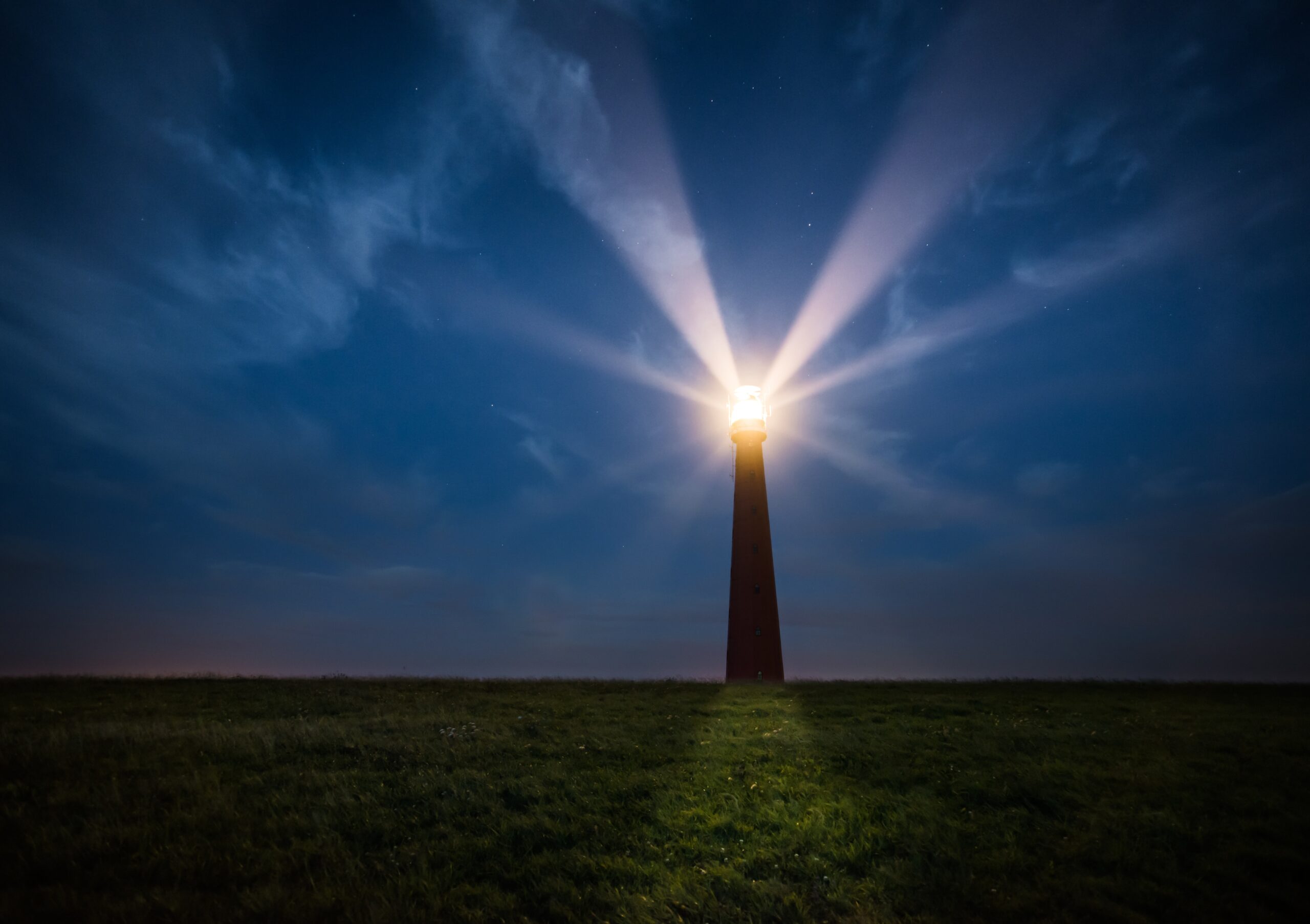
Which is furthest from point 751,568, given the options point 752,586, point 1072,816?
point 1072,816

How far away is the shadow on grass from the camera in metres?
8.54

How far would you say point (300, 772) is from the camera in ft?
43.4

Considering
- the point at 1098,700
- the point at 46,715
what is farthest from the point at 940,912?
the point at 46,715

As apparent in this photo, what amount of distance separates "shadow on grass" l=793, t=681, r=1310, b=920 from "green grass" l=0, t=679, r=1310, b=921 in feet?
0.16

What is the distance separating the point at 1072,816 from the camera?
432 inches

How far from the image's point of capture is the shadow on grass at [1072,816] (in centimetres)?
854

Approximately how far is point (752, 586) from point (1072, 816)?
23.5 metres

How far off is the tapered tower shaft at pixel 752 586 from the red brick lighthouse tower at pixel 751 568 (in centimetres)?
3

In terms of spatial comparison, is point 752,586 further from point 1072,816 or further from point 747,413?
point 1072,816

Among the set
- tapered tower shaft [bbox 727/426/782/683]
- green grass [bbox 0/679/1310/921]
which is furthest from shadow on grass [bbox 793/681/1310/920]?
tapered tower shaft [bbox 727/426/782/683]

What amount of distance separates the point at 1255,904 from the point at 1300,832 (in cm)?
288

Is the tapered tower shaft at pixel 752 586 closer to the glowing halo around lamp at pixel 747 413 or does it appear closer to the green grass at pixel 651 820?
the glowing halo around lamp at pixel 747 413

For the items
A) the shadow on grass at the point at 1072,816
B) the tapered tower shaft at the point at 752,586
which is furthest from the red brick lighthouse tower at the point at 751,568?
the shadow on grass at the point at 1072,816

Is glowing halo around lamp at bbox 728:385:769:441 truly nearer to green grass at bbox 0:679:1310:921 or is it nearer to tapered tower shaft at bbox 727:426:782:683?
tapered tower shaft at bbox 727:426:782:683
